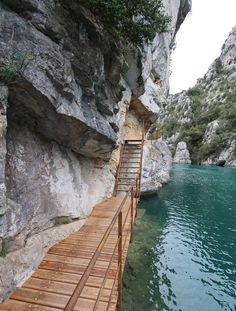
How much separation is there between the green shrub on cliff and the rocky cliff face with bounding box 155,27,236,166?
132 feet

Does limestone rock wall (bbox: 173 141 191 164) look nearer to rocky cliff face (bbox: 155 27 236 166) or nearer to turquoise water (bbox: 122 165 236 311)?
rocky cliff face (bbox: 155 27 236 166)

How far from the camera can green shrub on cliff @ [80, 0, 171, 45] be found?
639 centimetres

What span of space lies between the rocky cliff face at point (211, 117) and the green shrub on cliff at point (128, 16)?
40.3 m

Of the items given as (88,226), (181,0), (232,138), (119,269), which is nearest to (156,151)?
(181,0)

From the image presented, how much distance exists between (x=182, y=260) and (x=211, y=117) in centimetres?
7807

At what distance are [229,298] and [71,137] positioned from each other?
8.04 m

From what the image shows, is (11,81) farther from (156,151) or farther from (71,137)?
(156,151)

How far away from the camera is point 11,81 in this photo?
4746 millimetres

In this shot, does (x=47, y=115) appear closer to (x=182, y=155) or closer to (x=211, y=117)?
(x=182, y=155)

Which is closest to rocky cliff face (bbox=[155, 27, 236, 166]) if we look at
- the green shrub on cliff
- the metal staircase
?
the metal staircase

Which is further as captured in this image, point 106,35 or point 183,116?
point 183,116

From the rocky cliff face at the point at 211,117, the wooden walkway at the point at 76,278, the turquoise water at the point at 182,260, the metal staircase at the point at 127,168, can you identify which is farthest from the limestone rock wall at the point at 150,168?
the rocky cliff face at the point at 211,117

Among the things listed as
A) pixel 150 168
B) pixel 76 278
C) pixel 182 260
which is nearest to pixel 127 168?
pixel 182 260

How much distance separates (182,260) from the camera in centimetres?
1048
